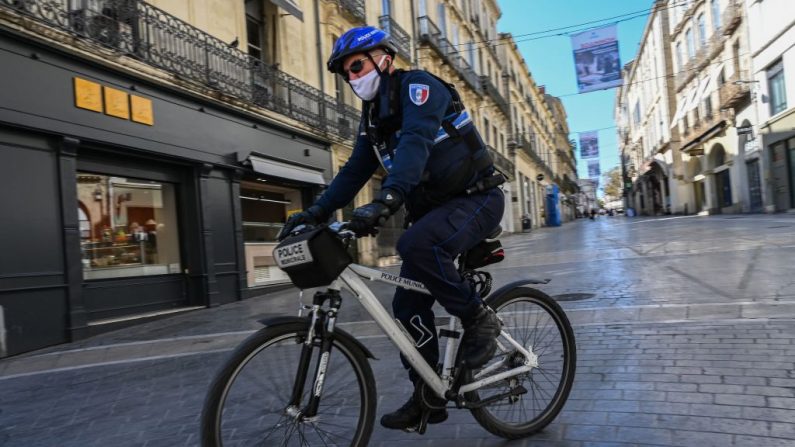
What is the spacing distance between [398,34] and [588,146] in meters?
25.5

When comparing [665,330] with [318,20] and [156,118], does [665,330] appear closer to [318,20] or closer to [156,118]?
[156,118]

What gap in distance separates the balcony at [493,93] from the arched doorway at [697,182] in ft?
43.8

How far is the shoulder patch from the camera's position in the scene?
218cm

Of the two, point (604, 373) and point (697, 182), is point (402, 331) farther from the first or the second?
point (697, 182)

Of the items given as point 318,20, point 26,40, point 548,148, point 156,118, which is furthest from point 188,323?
point 548,148

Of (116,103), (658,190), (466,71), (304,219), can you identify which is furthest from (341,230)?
(658,190)

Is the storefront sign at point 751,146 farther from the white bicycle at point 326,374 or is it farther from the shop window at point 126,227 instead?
the white bicycle at point 326,374

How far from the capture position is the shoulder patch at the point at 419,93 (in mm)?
2184

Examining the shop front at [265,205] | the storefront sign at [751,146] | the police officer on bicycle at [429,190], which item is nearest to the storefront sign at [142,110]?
the shop front at [265,205]

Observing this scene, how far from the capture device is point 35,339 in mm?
6551

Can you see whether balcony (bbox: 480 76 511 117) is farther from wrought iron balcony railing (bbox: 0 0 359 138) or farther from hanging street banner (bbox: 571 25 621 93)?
wrought iron balcony railing (bbox: 0 0 359 138)

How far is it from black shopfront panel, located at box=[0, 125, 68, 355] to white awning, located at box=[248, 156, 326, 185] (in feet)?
13.7

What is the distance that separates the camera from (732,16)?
25656 millimetres

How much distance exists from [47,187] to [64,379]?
320 centimetres
